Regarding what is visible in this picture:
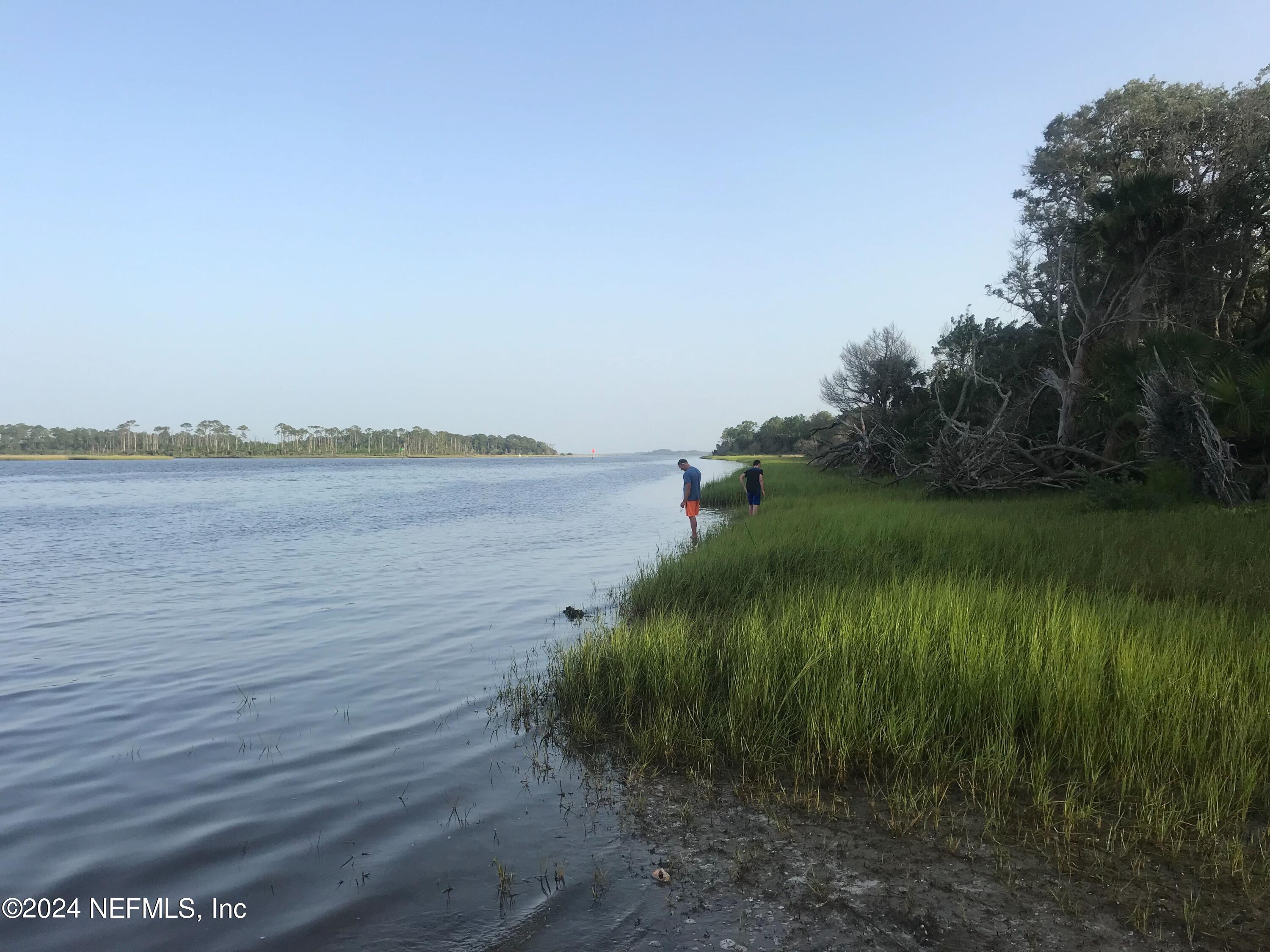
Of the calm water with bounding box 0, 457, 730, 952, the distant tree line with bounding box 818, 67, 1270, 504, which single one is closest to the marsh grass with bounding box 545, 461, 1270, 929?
the calm water with bounding box 0, 457, 730, 952

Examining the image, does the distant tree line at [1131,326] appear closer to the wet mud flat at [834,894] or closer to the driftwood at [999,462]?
the driftwood at [999,462]

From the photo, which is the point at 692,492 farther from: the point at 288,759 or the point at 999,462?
the point at 288,759

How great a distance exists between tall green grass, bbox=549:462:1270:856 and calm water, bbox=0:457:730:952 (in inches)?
53.9

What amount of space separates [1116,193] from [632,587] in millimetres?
19499

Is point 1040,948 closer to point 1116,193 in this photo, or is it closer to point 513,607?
point 513,607

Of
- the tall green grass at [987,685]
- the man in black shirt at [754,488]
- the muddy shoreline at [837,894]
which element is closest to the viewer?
the muddy shoreline at [837,894]

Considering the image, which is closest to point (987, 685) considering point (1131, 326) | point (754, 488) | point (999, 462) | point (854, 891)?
point (854, 891)

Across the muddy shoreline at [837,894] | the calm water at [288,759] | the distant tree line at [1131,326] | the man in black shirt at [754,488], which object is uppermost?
the distant tree line at [1131,326]

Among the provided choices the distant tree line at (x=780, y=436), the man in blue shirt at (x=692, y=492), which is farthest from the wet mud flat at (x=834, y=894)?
the distant tree line at (x=780, y=436)

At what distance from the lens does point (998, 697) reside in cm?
562

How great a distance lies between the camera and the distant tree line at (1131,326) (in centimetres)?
1580

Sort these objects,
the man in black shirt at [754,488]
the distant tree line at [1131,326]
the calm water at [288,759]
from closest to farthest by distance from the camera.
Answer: the calm water at [288,759] → the distant tree line at [1131,326] → the man in black shirt at [754,488]

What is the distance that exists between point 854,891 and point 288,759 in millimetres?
4415

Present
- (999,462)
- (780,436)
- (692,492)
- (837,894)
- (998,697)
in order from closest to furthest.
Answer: (837,894)
(998,697)
(692,492)
(999,462)
(780,436)
